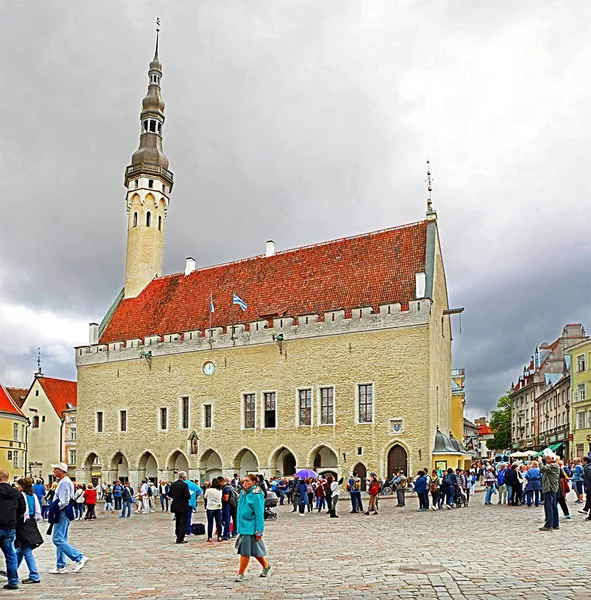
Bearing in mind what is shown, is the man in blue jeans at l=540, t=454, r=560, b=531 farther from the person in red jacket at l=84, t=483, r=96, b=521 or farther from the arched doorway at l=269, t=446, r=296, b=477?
the arched doorway at l=269, t=446, r=296, b=477

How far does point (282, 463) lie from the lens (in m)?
37.4

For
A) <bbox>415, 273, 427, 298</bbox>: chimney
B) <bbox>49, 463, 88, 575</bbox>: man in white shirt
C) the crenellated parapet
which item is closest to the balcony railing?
the crenellated parapet

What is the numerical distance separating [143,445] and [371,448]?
1413cm

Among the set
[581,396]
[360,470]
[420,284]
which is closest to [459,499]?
[360,470]

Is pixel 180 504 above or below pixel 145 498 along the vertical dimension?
above

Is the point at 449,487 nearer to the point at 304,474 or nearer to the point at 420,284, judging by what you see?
the point at 304,474

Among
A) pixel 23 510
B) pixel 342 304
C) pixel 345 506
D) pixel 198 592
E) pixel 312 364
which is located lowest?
pixel 345 506

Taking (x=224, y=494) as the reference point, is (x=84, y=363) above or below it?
above

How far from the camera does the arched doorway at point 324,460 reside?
35406 millimetres

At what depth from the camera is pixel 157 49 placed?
5203 cm

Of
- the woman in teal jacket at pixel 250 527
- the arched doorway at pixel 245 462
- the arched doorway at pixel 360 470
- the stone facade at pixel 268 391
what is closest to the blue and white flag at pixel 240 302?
the stone facade at pixel 268 391

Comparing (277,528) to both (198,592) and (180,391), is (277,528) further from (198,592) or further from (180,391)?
(180,391)

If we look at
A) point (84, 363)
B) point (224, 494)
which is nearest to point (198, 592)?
point (224, 494)

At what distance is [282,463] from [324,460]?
2.38 metres
